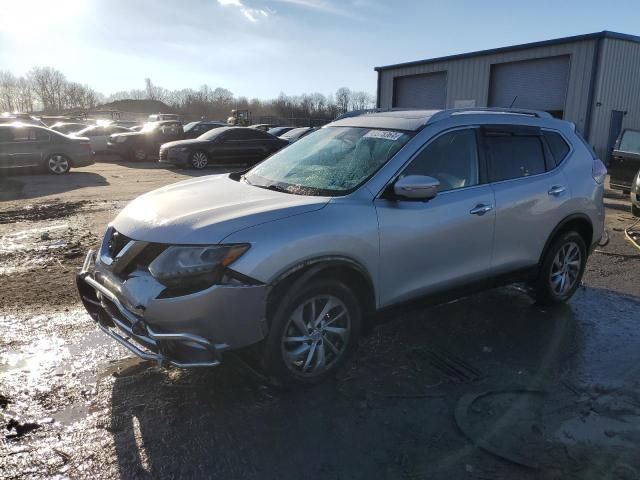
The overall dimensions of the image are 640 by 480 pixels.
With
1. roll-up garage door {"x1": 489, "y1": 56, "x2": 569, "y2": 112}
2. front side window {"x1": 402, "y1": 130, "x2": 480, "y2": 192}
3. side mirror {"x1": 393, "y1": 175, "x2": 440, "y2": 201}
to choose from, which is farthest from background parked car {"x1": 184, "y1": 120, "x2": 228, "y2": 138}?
side mirror {"x1": 393, "y1": 175, "x2": 440, "y2": 201}

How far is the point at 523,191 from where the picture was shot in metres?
4.38

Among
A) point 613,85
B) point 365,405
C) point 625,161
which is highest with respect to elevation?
point 613,85

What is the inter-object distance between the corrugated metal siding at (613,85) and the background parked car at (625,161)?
26.5ft

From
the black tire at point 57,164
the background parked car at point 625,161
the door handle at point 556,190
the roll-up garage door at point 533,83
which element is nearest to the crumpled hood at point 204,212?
the door handle at point 556,190

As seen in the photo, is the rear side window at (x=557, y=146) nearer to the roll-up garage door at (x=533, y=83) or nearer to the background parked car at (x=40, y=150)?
the background parked car at (x=40, y=150)

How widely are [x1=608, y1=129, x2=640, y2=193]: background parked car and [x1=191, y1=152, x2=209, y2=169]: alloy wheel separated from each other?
1275 centimetres

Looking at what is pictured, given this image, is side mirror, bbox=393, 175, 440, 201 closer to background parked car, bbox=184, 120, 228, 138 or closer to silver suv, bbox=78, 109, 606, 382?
silver suv, bbox=78, 109, 606, 382

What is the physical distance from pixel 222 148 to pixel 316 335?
16.4 m

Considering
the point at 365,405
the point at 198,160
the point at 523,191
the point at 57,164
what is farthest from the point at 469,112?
the point at 198,160

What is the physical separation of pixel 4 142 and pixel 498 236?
14.6 m

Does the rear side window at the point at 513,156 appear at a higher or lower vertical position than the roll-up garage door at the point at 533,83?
lower

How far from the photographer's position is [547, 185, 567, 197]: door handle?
4.61 m

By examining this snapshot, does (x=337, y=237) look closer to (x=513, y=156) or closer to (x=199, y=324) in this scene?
(x=199, y=324)

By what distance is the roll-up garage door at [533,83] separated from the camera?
69.2 feet
